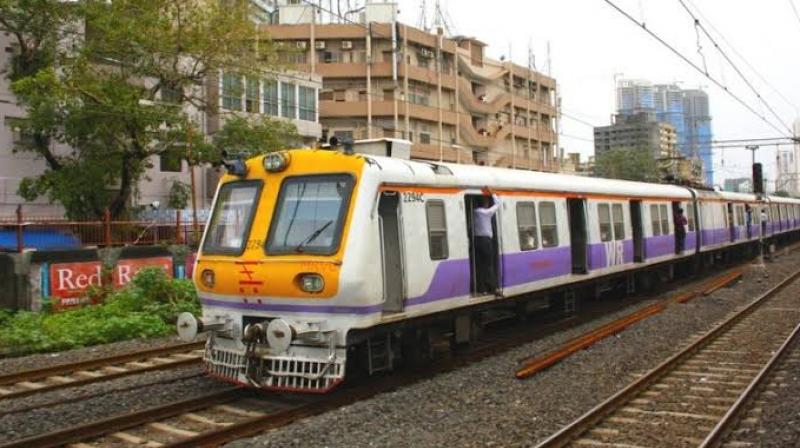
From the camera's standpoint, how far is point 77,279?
16578 mm

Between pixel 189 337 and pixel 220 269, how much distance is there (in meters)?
0.83

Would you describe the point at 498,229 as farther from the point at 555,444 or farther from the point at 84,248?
the point at 84,248

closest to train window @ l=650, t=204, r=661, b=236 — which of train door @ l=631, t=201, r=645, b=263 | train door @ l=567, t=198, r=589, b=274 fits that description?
train door @ l=631, t=201, r=645, b=263

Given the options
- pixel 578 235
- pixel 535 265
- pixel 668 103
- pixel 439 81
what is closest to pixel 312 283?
pixel 535 265

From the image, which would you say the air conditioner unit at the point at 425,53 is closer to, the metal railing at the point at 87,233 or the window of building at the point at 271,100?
the window of building at the point at 271,100

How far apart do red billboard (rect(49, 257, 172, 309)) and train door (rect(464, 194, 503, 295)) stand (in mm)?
9975

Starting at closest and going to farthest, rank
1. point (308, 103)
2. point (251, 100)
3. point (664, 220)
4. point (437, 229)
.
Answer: point (437, 229), point (664, 220), point (251, 100), point (308, 103)

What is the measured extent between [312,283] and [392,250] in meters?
1.24

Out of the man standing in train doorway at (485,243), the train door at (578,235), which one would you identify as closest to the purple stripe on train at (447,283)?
the man standing in train doorway at (485,243)

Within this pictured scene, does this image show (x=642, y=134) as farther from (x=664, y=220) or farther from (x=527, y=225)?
(x=527, y=225)

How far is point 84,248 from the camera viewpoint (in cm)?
1697

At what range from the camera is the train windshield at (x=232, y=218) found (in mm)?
8672

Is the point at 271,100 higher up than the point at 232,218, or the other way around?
the point at 271,100

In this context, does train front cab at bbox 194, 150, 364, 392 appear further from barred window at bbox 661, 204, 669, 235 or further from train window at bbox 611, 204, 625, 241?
barred window at bbox 661, 204, 669, 235
